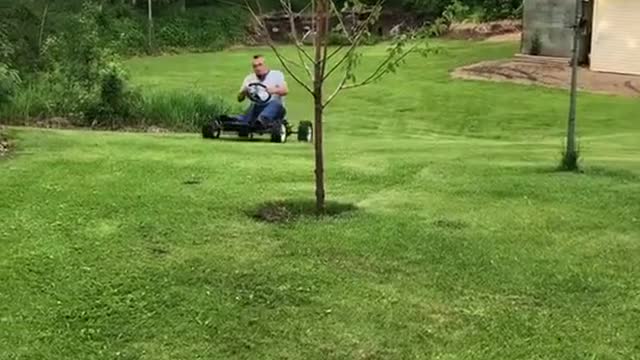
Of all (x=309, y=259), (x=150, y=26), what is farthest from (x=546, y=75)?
(x=309, y=259)

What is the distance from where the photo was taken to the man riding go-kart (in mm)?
10500

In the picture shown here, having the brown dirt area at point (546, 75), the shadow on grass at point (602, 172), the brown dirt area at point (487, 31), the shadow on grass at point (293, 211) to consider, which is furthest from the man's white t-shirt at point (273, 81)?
the brown dirt area at point (487, 31)

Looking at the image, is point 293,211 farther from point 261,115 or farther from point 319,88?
point 261,115

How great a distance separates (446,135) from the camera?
1447 cm

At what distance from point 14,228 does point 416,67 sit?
21.9 m

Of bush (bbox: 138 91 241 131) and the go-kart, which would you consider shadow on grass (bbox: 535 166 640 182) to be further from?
bush (bbox: 138 91 241 131)

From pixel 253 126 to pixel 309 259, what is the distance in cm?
584

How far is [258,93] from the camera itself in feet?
35.1

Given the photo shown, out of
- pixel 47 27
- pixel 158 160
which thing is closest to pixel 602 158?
pixel 158 160

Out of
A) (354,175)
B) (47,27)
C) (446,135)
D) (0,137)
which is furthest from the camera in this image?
(47,27)

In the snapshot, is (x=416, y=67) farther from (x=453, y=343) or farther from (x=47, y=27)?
(x=453, y=343)

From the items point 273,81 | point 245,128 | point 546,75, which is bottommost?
point 546,75

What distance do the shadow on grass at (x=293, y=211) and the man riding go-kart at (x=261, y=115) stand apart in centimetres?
452

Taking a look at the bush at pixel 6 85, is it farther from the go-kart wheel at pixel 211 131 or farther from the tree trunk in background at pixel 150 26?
the tree trunk in background at pixel 150 26
